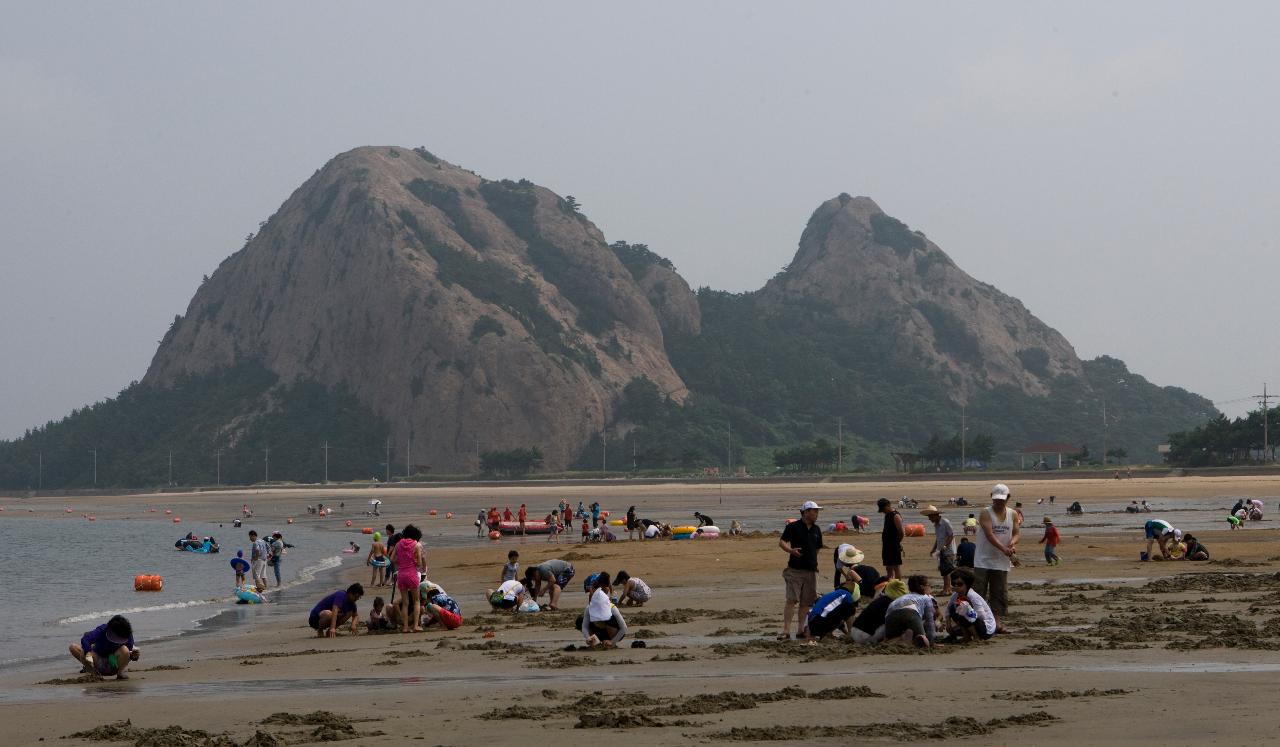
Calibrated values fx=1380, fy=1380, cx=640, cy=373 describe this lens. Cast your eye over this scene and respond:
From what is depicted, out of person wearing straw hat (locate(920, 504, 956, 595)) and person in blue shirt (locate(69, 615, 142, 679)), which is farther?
person wearing straw hat (locate(920, 504, 956, 595))

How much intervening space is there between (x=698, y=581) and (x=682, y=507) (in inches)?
2038

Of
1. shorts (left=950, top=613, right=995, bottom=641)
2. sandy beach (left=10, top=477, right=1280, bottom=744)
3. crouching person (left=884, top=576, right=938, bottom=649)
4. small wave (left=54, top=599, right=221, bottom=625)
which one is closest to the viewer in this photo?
sandy beach (left=10, top=477, right=1280, bottom=744)

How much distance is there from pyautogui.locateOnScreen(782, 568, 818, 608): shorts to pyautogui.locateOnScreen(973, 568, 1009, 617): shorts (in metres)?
2.43

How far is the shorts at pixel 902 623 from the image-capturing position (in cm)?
1579

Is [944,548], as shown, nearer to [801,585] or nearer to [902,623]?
[801,585]

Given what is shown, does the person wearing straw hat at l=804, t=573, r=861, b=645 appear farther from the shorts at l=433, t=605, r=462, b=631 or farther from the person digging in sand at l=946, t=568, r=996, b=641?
the shorts at l=433, t=605, r=462, b=631

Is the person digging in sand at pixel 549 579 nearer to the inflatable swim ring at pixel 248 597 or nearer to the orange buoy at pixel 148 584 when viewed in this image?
the inflatable swim ring at pixel 248 597

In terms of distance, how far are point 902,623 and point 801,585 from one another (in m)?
1.45

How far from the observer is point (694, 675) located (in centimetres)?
1435

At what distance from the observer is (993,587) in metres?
17.7

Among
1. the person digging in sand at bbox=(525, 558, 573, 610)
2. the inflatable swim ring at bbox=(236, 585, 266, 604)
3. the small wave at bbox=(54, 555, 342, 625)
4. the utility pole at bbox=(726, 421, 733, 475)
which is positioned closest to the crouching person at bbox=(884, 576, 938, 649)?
the person digging in sand at bbox=(525, 558, 573, 610)

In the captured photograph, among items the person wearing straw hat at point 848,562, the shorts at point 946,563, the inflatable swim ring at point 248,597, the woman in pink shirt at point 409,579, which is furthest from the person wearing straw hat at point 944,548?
the inflatable swim ring at point 248,597

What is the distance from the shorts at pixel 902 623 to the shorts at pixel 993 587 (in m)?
2.21

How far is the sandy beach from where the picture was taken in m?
10.9
